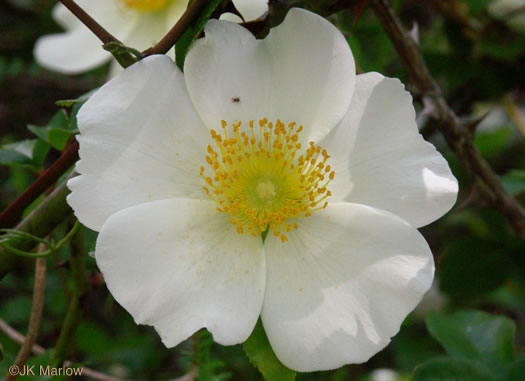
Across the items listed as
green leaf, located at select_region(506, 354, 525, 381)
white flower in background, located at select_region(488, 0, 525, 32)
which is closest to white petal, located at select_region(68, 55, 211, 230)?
green leaf, located at select_region(506, 354, 525, 381)

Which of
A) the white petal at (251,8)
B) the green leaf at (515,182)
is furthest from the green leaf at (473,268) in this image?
the white petal at (251,8)

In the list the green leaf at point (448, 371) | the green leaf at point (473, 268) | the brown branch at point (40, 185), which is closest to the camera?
the brown branch at point (40, 185)

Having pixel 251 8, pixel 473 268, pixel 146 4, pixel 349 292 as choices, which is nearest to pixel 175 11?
pixel 146 4

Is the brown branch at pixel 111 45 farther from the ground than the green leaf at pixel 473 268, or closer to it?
farther from the ground

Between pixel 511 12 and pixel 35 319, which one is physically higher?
pixel 511 12

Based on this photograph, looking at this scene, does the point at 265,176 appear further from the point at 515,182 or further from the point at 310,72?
the point at 515,182

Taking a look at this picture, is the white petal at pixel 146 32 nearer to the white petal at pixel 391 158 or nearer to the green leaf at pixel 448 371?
the white petal at pixel 391 158
